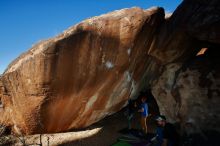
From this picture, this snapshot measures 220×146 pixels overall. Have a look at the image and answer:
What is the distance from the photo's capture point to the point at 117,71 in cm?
654

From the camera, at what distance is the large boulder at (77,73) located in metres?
5.46

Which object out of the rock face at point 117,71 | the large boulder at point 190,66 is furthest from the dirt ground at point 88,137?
the large boulder at point 190,66

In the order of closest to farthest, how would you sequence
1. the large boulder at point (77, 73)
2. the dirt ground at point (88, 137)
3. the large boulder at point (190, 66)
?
the large boulder at point (77, 73) → the large boulder at point (190, 66) → the dirt ground at point (88, 137)

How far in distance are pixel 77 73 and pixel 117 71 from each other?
115 cm

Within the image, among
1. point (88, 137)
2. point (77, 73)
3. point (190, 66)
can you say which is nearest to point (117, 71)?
point (77, 73)

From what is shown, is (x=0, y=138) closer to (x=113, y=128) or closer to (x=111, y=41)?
(x=113, y=128)

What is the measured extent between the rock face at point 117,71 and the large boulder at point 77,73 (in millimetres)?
20

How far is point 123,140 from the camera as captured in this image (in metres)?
7.73

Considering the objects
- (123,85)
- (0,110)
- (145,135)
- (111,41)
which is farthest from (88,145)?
(111,41)

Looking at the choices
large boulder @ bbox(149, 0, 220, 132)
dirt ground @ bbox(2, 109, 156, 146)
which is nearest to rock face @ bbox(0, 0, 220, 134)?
large boulder @ bbox(149, 0, 220, 132)

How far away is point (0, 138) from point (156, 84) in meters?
4.87

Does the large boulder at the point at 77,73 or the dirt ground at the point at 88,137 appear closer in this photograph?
the large boulder at the point at 77,73

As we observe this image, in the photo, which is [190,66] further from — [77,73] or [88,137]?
[88,137]

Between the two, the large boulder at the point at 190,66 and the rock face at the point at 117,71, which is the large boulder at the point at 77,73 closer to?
the rock face at the point at 117,71
